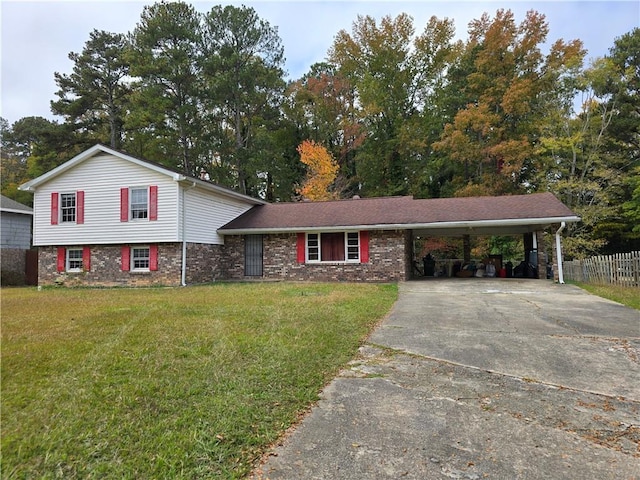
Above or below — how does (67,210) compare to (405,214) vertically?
above

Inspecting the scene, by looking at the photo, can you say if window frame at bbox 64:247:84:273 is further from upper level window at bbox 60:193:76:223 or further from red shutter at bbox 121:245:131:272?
red shutter at bbox 121:245:131:272

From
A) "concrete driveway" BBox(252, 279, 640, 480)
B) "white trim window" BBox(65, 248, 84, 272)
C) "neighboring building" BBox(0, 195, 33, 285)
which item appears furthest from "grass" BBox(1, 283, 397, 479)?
"neighboring building" BBox(0, 195, 33, 285)

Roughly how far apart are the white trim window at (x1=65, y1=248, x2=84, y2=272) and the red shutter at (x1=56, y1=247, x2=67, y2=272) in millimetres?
90

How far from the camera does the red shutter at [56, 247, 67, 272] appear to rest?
1593cm

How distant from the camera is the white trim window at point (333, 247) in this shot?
1577cm

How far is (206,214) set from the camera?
16078mm

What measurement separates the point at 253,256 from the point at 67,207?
7.96 meters

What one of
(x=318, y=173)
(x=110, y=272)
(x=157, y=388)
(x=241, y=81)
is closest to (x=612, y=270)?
(x=157, y=388)

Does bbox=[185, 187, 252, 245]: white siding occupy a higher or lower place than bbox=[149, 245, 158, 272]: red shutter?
higher

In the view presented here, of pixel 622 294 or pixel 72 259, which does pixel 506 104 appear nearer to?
pixel 622 294

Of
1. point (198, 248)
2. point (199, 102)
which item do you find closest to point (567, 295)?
point (198, 248)

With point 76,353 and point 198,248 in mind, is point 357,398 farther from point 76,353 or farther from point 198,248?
point 198,248

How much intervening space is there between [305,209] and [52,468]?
52.0 ft

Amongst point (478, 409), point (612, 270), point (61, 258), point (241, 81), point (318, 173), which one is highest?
point (241, 81)
